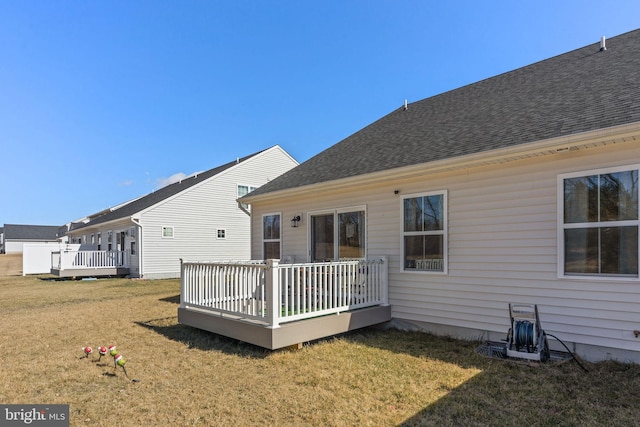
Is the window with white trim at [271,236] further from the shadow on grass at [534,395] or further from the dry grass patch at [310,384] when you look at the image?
the shadow on grass at [534,395]

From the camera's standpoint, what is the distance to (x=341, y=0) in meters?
9.70

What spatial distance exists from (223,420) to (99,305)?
8.03 meters

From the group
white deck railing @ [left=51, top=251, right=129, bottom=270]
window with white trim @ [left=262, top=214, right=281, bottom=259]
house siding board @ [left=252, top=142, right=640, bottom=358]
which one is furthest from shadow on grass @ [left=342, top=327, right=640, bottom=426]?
white deck railing @ [left=51, top=251, right=129, bottom=270]

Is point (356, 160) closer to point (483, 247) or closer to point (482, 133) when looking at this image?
point (482, 133)

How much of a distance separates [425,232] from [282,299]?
2.69 metres

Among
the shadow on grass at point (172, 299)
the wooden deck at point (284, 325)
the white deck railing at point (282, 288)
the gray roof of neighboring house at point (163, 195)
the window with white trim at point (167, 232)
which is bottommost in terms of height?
the shadow on grass at point (172, 299)

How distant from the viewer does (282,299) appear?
5570 mm

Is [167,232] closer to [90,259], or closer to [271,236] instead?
[90,259]

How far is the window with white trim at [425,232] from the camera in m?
5.80

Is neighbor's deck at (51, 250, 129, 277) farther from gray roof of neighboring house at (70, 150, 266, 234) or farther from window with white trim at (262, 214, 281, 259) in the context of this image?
window with white trim at (262, 214, 281, 259)

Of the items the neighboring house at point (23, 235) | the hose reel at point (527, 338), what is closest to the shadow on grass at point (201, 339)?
the hose reel at point (527, 338)

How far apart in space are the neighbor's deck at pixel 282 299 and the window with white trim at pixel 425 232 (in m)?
0.57

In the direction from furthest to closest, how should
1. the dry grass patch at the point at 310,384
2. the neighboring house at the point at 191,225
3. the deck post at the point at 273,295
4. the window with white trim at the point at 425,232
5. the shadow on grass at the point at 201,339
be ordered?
the neighboring house at the point at 191,225 → the window with white trim at the point at 425,232 → the shadow on grass at the point at 201,339 → the deck post at the point at 273,295 → the dry grass patch at the point at 310,384

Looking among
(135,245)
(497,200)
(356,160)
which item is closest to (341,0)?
(356,160)
